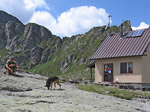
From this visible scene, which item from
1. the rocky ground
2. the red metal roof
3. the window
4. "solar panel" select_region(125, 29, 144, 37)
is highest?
"solar panel" select_region(125, 29, 144, 37)

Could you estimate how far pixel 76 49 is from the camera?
156 meters

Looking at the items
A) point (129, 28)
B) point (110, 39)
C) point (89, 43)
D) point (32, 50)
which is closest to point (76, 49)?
point (89, 43)

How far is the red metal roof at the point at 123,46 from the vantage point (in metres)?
23.3

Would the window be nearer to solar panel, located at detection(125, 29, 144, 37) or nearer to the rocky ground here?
solar panel, located at detection(125, 29, 144, 37)

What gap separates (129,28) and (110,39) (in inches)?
3750

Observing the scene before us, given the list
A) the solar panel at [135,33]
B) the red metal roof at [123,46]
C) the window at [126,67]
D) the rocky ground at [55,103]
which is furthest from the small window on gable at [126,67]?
the rocky ground at [55,103]

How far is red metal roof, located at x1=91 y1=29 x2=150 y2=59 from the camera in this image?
918 inches

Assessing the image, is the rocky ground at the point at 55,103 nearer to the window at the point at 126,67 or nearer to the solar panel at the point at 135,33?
the window at the point at 126,67

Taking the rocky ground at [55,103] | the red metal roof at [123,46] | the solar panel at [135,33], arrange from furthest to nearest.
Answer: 1. the solar panel at [135,33]
2. the red metal roof at [123,46]
3. the rocky ground at [55,103]

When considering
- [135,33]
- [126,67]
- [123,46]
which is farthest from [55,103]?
[135,33]

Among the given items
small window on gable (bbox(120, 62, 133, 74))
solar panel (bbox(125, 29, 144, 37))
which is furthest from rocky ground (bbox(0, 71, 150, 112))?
solar panel (bbox(125, 29, 144, 37))

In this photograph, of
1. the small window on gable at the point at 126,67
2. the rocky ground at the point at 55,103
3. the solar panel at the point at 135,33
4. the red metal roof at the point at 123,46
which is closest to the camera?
the rocky ground at the point at 55,103

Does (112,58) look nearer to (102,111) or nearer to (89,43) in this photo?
(102,111)

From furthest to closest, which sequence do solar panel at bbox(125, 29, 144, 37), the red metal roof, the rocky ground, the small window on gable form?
solar panel at bbox(125, 29, 144, 37) < the small window on gable < the red metal roof < the rocky ground
